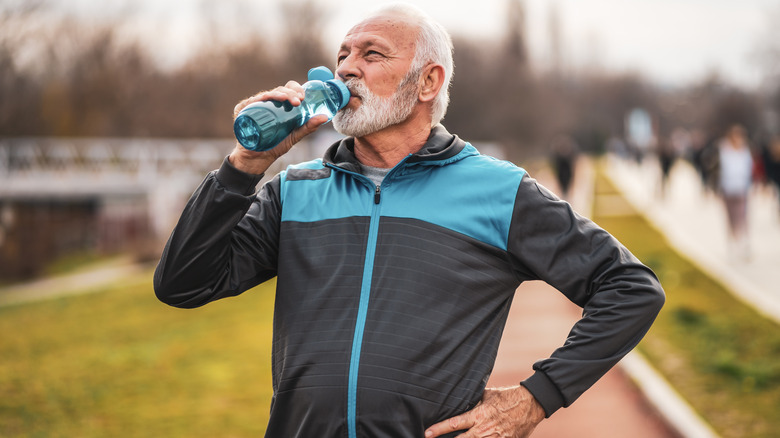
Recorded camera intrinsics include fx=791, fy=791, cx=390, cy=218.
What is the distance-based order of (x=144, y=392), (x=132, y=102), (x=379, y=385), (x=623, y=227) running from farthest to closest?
(x=132, y=102)
(x=623, y=227)
(x=144, y=392)
(x=379, y=385)

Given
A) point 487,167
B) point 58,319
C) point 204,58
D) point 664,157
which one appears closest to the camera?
point 487,167

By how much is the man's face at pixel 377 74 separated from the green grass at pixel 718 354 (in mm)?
4721

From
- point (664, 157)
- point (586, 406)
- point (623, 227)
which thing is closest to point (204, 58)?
point (664, 157)

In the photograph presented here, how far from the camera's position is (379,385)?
227 cm

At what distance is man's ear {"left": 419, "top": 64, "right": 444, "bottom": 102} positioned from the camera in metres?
2.61

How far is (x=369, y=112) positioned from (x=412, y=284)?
1.90ft

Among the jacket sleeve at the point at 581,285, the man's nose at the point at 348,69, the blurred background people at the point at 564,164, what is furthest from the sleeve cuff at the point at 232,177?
the blurred background people at the point at 564,164

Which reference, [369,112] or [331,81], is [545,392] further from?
[331,81]

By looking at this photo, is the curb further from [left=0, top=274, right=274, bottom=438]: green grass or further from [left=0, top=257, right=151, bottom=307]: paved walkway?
[left=0, top=257, right=151, bottom=307]: paved walkway

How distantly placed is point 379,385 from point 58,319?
1347 centimetres

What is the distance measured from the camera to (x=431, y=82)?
2641mm

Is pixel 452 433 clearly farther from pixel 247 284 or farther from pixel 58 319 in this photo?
pixel 58 319

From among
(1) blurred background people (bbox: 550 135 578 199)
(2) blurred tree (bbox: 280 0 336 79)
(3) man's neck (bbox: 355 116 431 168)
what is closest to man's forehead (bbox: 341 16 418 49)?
(3) man's neck (bbox: 355 116 431 168)

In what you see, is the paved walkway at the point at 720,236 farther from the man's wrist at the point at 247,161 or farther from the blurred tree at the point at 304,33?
the blurred tree at the point at 304,33
